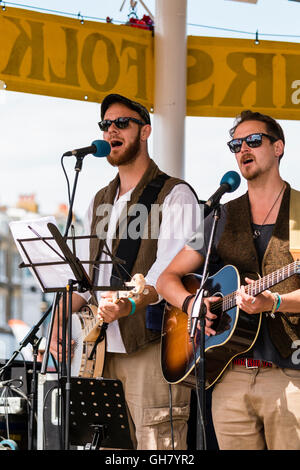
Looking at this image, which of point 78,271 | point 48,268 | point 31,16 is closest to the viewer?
point 78,271

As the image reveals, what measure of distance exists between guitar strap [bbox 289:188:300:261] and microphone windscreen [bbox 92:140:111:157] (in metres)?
0.98

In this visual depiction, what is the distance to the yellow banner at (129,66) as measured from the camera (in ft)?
17.4

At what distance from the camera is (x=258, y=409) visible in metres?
3.31

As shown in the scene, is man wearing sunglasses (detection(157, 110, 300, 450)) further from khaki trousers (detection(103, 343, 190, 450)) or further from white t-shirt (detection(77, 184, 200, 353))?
khaki trousers (detection(103, 343, 190, 450))

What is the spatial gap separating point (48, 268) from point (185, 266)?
28.4 inches

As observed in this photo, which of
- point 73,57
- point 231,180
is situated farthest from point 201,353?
point 73,57

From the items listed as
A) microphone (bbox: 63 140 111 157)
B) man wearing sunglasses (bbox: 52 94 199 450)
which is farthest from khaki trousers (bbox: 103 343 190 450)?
microphone (bbox: 63 140 111 157)

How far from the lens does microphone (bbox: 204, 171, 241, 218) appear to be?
329cm

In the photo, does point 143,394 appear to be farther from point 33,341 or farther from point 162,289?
point 33,341

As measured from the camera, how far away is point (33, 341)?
4535mm

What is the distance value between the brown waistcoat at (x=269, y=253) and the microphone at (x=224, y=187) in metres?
0.26

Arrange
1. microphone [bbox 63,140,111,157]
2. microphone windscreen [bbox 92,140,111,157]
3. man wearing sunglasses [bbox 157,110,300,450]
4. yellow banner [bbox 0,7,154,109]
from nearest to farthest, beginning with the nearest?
1. man wearing sunglasses [bbox 157,110,300,450]
2. microphone [bbox 63,140,111,157]
3. microphone windscreen [bbox 92,140,111,157]
4. yellow banner [bbox 0,7,154,109]

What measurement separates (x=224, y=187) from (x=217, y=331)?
0.70 meters
